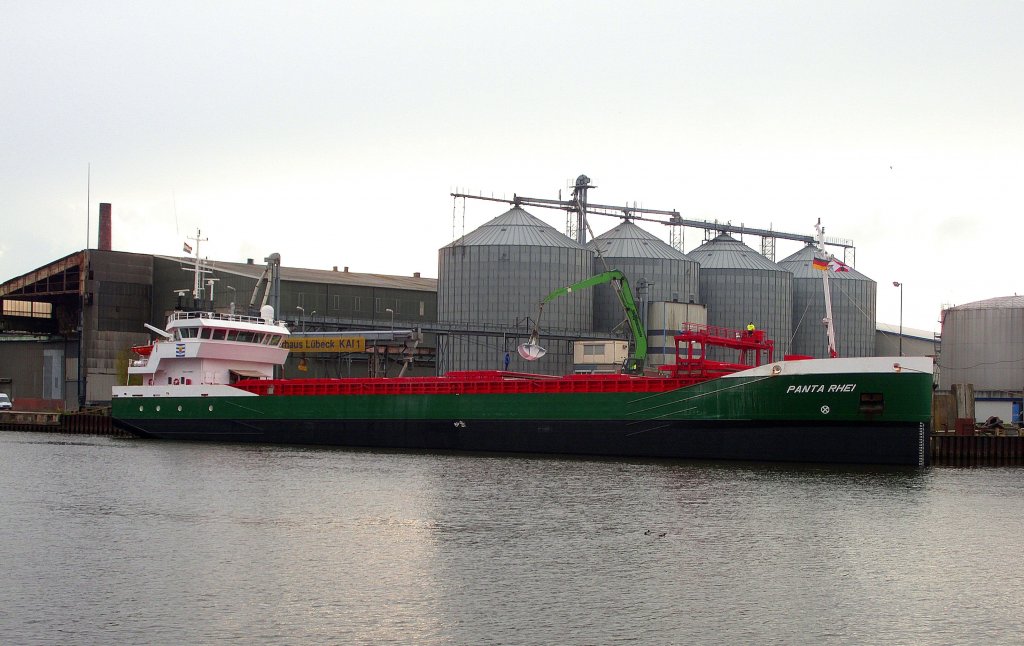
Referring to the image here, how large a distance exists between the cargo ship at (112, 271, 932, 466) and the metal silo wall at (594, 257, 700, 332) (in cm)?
1405

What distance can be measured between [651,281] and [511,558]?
51.9m

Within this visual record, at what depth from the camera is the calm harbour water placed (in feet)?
48.0

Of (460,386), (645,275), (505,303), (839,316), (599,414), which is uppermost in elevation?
(645,275)

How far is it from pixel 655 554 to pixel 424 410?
2377 centimetres

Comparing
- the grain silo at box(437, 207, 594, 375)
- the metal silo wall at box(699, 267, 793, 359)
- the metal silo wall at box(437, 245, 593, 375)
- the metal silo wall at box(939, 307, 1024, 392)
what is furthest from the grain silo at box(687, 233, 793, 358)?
the metal silo wall at box(939, 307, 1024, 392)

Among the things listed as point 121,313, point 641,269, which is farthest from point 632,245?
point 121,313

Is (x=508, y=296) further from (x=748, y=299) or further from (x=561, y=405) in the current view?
(x=561, y=405)

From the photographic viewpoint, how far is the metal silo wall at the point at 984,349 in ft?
190

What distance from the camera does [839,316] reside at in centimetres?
7619

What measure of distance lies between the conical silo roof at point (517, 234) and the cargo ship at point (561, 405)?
40.8ft

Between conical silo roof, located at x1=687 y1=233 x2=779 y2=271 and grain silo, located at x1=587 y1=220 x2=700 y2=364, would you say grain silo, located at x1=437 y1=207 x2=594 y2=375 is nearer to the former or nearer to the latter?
grain silo, located at x1=587 y1=220 x2=700 y2=364

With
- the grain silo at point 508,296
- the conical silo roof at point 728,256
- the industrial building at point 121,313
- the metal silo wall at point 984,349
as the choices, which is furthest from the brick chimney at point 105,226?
the metal silo wall at point 984,349

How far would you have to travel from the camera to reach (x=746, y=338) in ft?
130

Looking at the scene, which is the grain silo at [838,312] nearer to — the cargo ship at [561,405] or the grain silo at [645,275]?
the grain silo at [645,275]
